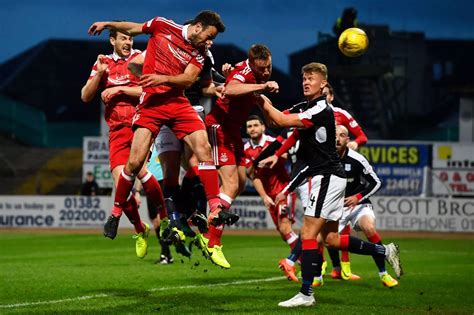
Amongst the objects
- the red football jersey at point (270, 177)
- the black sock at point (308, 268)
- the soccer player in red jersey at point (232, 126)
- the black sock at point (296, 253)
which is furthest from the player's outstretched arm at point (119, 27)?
the red football jersey at point (270, 177)

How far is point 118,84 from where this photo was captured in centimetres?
1304

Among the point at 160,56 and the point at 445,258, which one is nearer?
the point at 160,56

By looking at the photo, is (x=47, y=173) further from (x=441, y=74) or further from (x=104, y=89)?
(x=441, y=74)

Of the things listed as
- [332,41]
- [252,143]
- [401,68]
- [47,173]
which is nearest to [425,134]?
[332,41]

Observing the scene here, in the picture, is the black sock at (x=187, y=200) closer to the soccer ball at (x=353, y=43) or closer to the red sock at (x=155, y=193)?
the red sock at (x=155, y=193)

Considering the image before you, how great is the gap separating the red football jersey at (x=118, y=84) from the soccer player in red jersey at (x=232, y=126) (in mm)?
1160

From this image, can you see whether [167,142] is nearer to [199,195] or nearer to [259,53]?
[199,195]

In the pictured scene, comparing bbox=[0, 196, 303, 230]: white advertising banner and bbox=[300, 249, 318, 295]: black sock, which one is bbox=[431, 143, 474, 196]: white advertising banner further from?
bbox=[300, 249, 318, 295]: black sock

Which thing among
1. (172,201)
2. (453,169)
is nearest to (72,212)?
(453,169)

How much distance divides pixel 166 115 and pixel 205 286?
330cm

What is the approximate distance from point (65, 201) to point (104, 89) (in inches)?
821

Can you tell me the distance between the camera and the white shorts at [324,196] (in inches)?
456

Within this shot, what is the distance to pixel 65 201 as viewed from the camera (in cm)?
3347

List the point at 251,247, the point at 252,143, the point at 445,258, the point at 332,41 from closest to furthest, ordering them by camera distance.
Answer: the point at 252,143 < the point at 445,258 < the point at 251,247 < the point at 332,41
